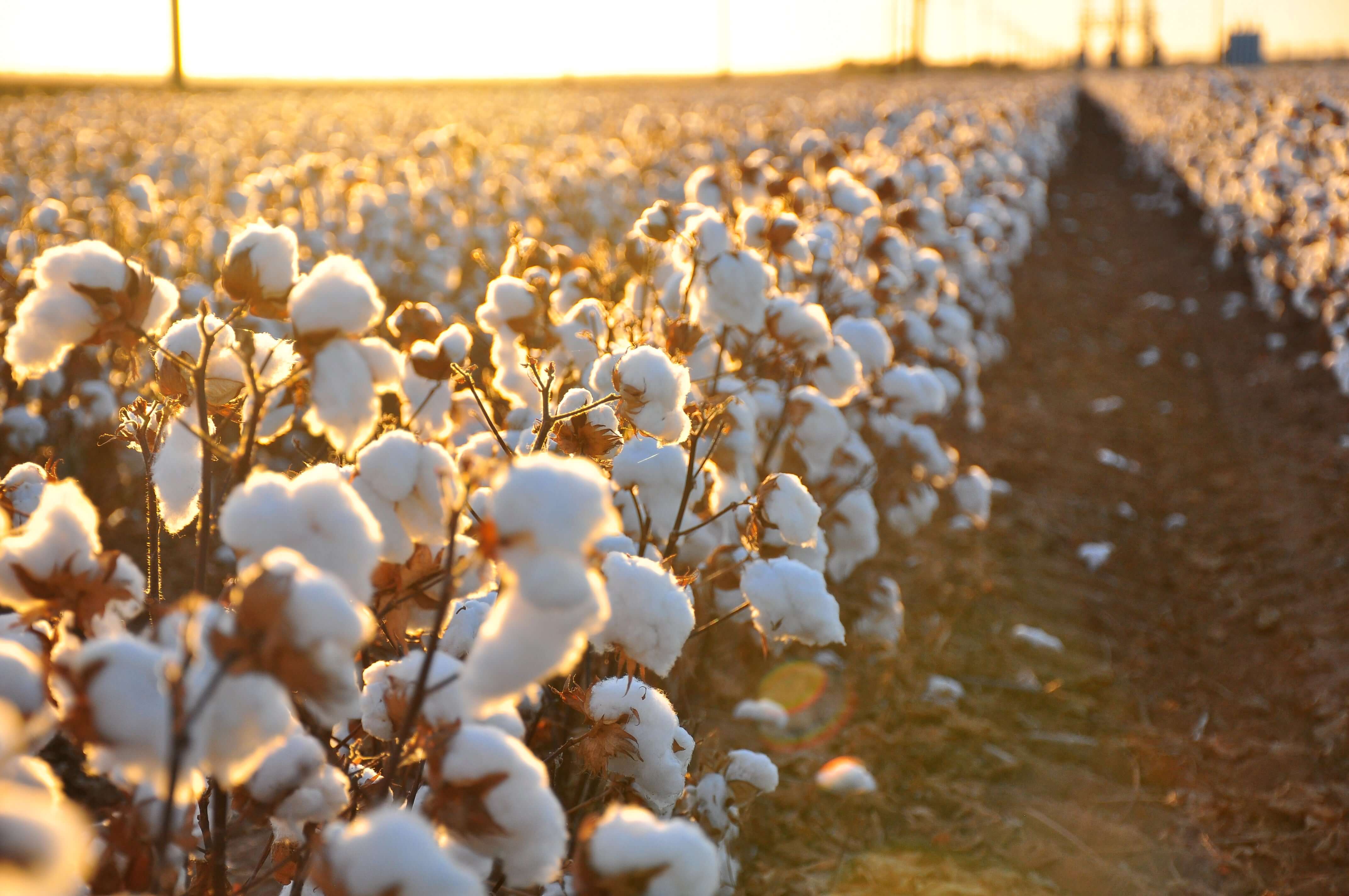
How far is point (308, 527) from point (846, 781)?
2.54 m

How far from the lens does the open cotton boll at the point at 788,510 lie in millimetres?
1957

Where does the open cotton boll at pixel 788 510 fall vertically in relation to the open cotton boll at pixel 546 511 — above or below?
below

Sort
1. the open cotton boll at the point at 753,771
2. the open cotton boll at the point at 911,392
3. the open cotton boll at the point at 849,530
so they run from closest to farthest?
1. the open cotton boll at the point at 753,771
2. the open cotton boll at the point at 849,530
3. the open cotton boll at the point at 911,392

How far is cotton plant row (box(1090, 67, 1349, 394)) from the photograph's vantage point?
832cm

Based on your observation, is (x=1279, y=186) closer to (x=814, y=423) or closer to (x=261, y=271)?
(x=814, y=423)

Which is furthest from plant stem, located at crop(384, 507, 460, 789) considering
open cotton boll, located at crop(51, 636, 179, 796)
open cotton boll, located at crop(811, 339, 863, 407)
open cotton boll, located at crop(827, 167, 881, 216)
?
open cotton boll, located at crop(827, 167, 881, 216)

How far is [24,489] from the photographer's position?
6.01 feet

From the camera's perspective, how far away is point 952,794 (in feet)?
11.1

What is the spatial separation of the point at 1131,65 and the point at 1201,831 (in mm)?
100198

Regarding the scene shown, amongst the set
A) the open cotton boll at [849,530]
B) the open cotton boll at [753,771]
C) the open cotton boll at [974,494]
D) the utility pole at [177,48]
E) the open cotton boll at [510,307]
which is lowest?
Result: the open cotton boll at [753,771]

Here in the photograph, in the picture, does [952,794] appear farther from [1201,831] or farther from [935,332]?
[935,332]

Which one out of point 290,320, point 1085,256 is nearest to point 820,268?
point 290,320

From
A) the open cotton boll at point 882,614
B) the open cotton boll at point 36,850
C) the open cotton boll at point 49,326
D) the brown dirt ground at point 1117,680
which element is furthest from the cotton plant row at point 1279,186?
the open cotton boll at point 36,850

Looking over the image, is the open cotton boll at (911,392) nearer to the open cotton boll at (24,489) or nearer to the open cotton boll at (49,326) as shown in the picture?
the open cotton boll at (24,489)
